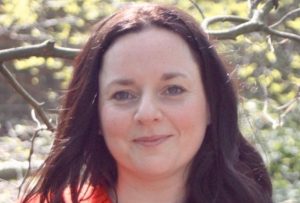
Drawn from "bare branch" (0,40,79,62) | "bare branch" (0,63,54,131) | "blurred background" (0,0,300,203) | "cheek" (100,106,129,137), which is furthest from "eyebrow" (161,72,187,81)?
"blurred background" (0,0,300,203)

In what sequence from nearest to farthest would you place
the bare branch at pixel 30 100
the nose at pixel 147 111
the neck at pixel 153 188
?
1. the nose at pixel 147 111
2. the neck at pixel 153 188
3. the bare branch at pixel 30 100

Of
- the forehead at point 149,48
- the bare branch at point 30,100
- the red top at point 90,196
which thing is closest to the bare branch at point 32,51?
the bare branch at point 30,100

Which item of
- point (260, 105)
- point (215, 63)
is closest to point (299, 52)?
point (260, 105)

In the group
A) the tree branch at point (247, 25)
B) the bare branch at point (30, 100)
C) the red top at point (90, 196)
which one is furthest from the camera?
the tree branch at point (247, 25)

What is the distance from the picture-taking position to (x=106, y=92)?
8.30 ft

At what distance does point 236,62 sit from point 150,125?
6.00 ft

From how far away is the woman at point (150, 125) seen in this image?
246 centimetres

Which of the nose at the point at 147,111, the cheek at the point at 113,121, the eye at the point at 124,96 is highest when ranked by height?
the eye at the point at 124,96

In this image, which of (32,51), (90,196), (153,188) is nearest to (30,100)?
(32,51)

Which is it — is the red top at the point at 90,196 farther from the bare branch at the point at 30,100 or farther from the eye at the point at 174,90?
the bare branch at the point at 30,100

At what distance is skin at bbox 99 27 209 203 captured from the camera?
2447 mm

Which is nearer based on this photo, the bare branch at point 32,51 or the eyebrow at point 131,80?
the eyebrow at point 131,80

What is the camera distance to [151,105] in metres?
2.44

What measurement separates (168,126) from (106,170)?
11.9 inches
